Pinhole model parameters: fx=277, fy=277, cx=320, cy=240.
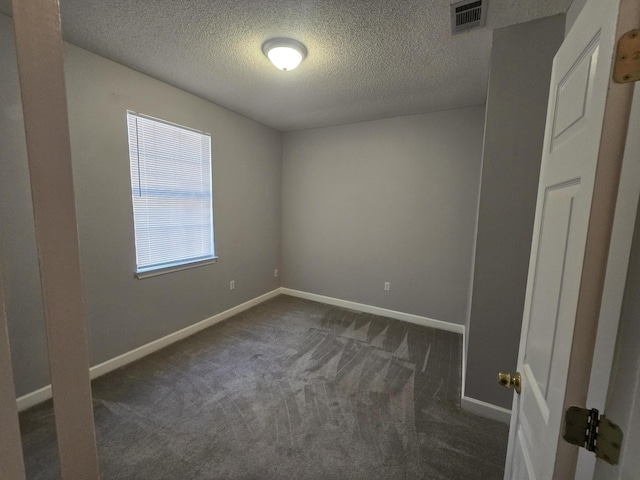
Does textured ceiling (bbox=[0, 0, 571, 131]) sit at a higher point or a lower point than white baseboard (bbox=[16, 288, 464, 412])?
higher

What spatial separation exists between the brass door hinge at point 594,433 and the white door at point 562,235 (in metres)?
0.02

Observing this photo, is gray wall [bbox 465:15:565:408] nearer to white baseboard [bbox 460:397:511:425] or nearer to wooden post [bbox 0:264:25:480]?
white baseboard [bbox 460:397:511:425]

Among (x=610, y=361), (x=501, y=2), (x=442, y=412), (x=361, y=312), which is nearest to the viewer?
(x=610, y=361)

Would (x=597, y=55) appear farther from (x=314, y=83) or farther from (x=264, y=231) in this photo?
(x=264, y=231)

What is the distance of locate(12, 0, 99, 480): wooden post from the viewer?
1.20 ft

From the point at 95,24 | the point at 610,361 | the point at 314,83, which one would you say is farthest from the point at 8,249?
the point at 610,361

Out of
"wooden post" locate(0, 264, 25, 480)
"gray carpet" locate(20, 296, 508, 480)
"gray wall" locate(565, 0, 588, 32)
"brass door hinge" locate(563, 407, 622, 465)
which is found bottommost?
"gray carpet" locate(20, 296, 508, 480)

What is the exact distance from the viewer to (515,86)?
1.74 meters

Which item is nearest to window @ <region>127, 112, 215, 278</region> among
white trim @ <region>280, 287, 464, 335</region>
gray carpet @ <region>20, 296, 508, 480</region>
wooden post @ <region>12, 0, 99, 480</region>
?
gray carpet @ <region>20, 296, 508, 480</region>

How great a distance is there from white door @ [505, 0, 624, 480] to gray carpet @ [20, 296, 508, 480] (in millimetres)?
853

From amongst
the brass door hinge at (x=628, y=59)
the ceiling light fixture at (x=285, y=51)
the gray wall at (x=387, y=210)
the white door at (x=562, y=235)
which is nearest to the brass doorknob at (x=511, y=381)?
the white door at (x=562, y=235)

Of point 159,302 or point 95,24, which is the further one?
point 159,302

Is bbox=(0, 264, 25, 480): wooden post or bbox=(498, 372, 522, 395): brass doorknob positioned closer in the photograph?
bbox=(0, 264, 25, 480): wooden post

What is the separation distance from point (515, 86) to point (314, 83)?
1.59m
